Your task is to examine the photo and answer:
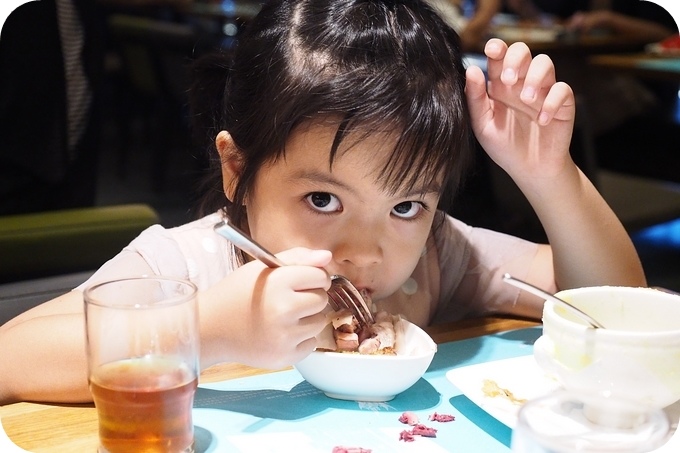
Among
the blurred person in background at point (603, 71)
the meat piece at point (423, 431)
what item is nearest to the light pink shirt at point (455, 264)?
the meat piece at point (423, 431)

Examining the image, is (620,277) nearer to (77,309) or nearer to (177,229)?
(177,229)

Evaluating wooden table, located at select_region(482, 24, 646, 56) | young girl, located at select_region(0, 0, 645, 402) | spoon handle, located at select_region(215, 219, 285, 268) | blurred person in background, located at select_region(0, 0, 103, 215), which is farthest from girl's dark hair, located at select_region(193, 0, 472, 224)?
wooden table, located at select_region(482, 24, 646, 56)

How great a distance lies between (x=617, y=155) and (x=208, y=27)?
3043 mm

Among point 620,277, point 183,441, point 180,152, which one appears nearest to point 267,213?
point 183,441

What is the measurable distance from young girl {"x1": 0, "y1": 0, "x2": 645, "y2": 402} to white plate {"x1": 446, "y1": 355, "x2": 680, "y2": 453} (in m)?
0.19

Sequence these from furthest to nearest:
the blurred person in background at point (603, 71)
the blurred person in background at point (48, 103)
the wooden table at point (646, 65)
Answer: the blurred person in background at point (603, 71) → the wooden table at point (646, 65) → the blurred person in background at point (48, 103)

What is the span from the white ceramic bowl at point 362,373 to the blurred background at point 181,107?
64 centimetres

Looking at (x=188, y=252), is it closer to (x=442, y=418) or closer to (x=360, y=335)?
(x=360, y=335)

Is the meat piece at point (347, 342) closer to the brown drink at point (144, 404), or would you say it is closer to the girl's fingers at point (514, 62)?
the brown drink at point (144, 404)

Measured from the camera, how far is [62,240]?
5.81 feet

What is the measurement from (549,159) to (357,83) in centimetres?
37

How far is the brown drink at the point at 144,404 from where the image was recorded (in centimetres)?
80

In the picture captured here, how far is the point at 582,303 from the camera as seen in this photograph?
100 cm

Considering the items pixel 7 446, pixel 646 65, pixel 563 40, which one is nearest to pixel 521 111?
pixel 7 446
